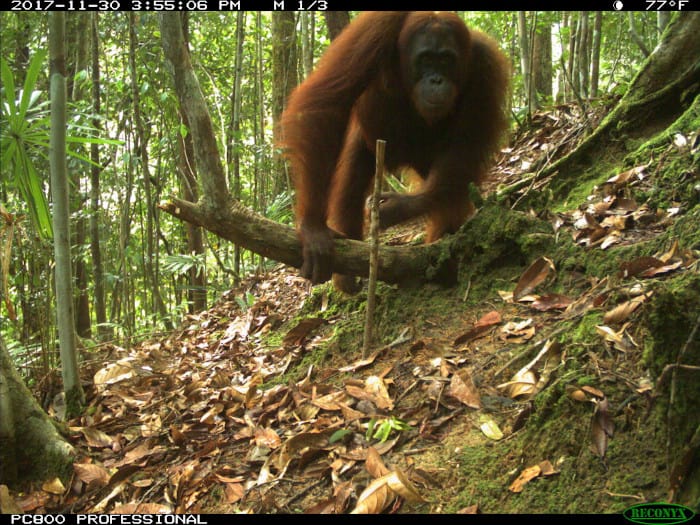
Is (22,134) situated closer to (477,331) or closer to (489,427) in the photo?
(477,331)

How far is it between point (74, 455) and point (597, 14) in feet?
16.7

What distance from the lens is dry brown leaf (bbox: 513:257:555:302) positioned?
8.73 feet

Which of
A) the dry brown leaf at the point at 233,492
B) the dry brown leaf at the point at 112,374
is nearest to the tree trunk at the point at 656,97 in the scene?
the dry brown leaf at the point at 233,492

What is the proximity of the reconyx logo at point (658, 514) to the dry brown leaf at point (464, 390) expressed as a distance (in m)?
0.68

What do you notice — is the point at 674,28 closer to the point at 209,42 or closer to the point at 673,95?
the point at 673,95

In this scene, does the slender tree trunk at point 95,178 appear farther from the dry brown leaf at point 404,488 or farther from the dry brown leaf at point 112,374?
the dry brown leaf at point 404,488

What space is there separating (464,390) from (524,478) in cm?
50

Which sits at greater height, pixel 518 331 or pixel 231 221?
pixel 231 221

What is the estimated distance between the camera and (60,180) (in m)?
2.53

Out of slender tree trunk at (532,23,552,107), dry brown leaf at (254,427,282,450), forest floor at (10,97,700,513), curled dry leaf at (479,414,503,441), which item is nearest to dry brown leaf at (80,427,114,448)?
forest floor at (10,97,700,513)

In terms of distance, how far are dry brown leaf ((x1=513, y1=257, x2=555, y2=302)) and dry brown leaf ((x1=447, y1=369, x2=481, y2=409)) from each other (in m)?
0.60

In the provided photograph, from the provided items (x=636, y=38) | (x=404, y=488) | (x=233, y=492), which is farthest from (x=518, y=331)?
(x=636, y=38)

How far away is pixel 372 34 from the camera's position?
3463mm

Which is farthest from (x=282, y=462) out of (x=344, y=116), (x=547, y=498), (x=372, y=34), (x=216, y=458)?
(x=372, y=34)
